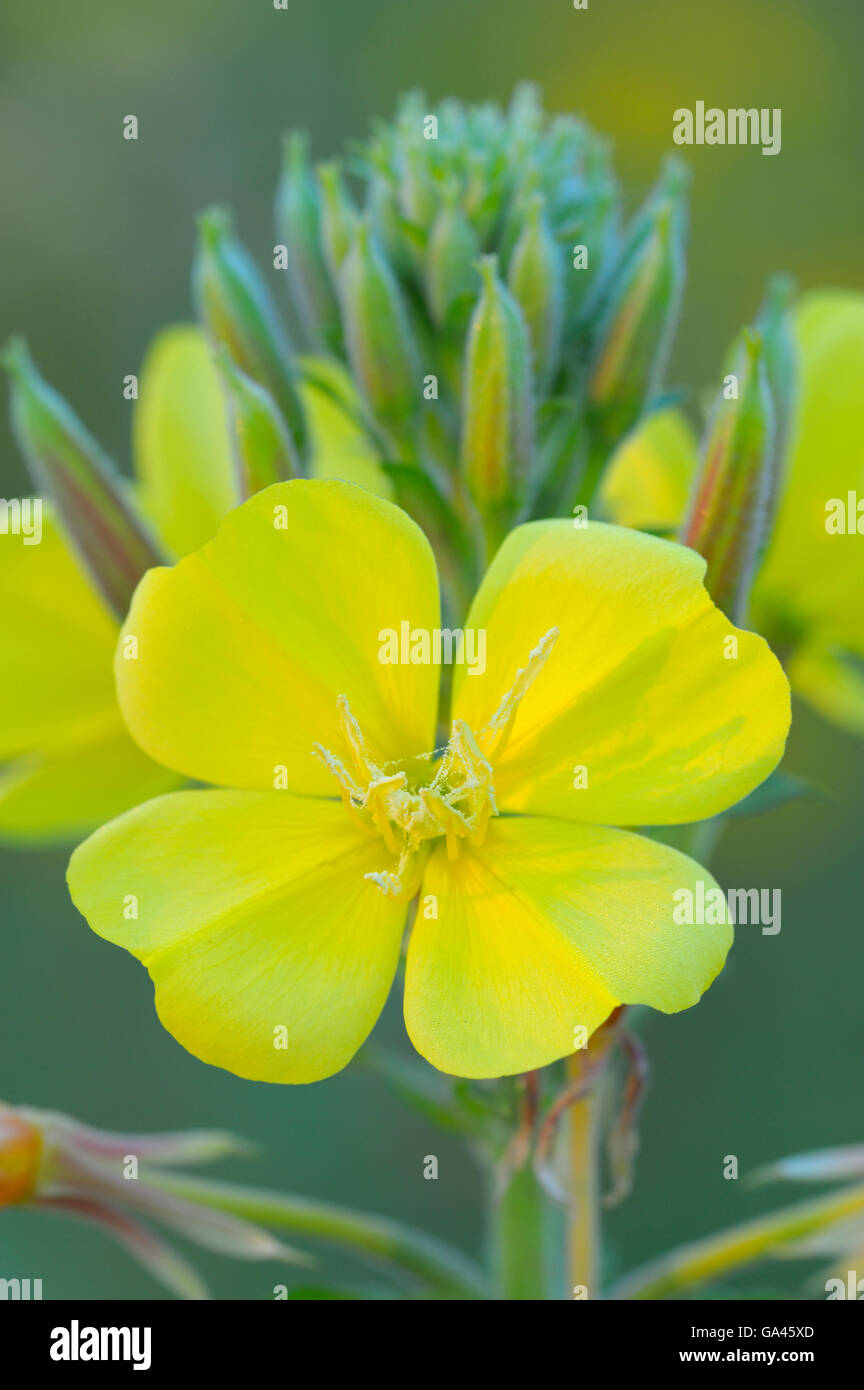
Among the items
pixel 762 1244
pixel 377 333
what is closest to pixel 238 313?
pixel 377 333

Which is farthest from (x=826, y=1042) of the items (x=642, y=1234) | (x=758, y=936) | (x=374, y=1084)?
(x=374, y=1084)

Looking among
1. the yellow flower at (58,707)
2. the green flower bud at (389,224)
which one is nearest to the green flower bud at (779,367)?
the green flower bud at (389,224)

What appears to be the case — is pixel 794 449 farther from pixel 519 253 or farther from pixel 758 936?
pixel 758 936

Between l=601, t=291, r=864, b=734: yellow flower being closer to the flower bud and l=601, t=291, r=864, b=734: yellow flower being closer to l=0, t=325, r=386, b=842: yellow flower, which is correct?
l=0, t=325, r=386, b=842: yellow flower

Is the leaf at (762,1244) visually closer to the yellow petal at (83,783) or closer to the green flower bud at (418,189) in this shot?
the yellow petal at (83,783)

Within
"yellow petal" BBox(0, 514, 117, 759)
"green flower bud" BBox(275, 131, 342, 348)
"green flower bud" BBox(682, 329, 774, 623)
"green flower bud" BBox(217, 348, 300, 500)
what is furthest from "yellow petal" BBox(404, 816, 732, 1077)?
"green flower bud" BBox(275, 131, 342, 348)

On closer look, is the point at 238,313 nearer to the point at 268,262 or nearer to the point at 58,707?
the point at 58,707
